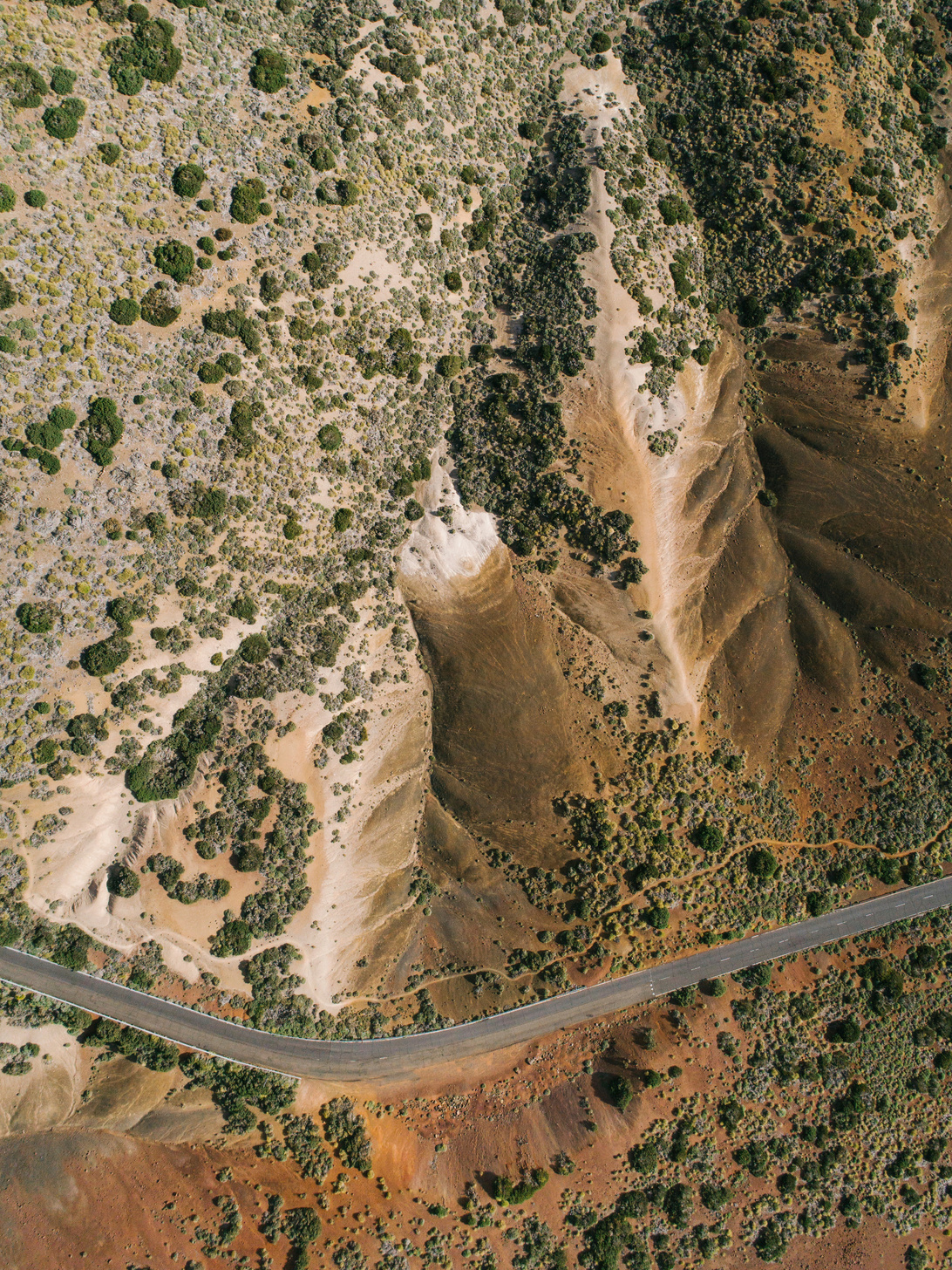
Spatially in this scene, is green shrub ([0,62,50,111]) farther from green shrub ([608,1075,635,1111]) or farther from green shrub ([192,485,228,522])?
green shrub ([608,1075,635,1111])

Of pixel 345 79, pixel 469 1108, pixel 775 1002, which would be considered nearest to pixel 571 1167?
pixel 469 1108

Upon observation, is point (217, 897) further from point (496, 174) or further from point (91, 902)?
point (496, 174)

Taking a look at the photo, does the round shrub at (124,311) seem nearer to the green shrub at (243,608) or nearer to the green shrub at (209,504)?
A: the green shrub at (209,504)

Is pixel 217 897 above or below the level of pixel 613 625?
below

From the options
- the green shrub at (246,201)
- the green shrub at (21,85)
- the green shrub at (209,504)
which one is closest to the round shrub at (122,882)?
the green shrub at (209,504)

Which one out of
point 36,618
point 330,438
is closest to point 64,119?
point 330,438

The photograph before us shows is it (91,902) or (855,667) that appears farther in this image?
(855,667)
